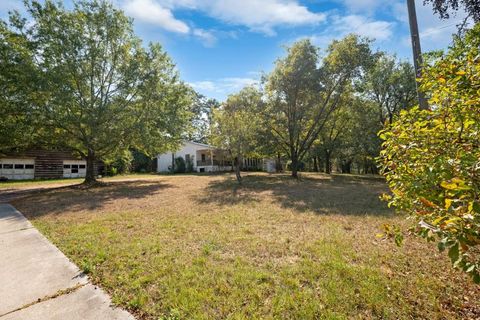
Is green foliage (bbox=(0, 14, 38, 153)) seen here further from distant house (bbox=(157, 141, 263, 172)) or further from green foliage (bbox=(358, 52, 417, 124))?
green foliage (bbox=(358, 52, 417, 124))

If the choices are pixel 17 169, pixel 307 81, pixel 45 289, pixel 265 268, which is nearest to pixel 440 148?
pixel 265 268

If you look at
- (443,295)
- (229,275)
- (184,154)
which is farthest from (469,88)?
(184,154)

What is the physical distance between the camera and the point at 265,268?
134 inches

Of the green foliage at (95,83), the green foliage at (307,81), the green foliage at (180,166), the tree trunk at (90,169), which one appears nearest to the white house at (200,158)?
the green foliage at (180,166)

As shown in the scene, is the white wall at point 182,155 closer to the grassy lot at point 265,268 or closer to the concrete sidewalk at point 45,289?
the grassy lot at point 265,268

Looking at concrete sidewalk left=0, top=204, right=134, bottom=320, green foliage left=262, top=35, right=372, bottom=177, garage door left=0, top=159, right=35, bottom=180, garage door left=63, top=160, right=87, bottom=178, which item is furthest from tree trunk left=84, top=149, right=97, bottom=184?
green foliage left=262, top=35, right=372, bottom=177

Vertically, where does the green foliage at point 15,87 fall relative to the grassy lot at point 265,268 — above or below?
above

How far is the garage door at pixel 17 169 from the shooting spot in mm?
21203

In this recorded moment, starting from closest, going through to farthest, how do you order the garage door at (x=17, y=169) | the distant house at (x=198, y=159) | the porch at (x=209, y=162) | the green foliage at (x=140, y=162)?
the garage door at (x=17, y=169), the porch at (x=209, y=162), the distant house at (x=198, y=159), the green foliage at (x=140, y=162)

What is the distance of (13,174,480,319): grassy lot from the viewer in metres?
2.52

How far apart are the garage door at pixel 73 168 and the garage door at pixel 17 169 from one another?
2.77m

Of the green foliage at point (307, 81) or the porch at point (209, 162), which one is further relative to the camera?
the porch at point (209, 162)

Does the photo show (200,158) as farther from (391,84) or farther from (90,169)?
(391,84)

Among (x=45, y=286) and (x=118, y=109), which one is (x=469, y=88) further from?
(x=118, y=109)
